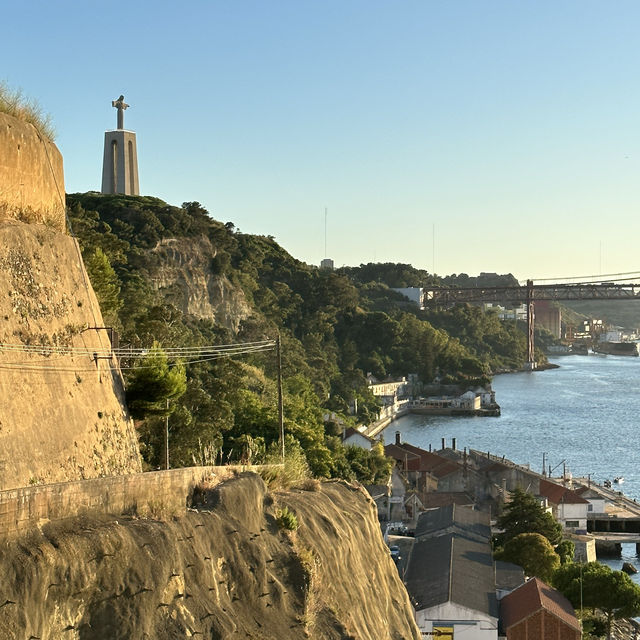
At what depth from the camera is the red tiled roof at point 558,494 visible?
4362cm

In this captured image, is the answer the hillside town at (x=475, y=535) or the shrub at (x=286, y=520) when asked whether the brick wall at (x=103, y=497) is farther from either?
the hillside town at (x=475, y=535)

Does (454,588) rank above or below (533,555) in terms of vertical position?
above

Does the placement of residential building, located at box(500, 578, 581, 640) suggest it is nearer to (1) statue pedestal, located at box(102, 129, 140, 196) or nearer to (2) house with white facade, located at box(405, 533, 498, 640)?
(2) house with white facade, located at box(405, 533, 498, 640)

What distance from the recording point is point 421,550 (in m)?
31.7

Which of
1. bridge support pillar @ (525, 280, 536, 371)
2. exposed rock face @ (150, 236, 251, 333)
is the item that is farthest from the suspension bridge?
exposed rock face @ (150, 236, 251, 333)

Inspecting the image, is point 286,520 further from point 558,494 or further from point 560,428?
point 560,428

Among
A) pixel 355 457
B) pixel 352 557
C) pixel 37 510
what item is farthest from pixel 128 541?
pixel 355 457

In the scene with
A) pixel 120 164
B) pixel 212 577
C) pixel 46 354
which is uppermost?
pixel 120 164

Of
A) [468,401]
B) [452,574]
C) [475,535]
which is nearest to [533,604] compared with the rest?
[452,574]

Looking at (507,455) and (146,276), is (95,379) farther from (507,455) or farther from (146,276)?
(507,455)

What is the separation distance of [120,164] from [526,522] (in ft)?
128

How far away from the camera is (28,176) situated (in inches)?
556

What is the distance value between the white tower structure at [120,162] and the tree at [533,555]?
3587 centimetres

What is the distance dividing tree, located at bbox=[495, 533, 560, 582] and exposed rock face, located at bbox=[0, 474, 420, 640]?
17.5 metres
